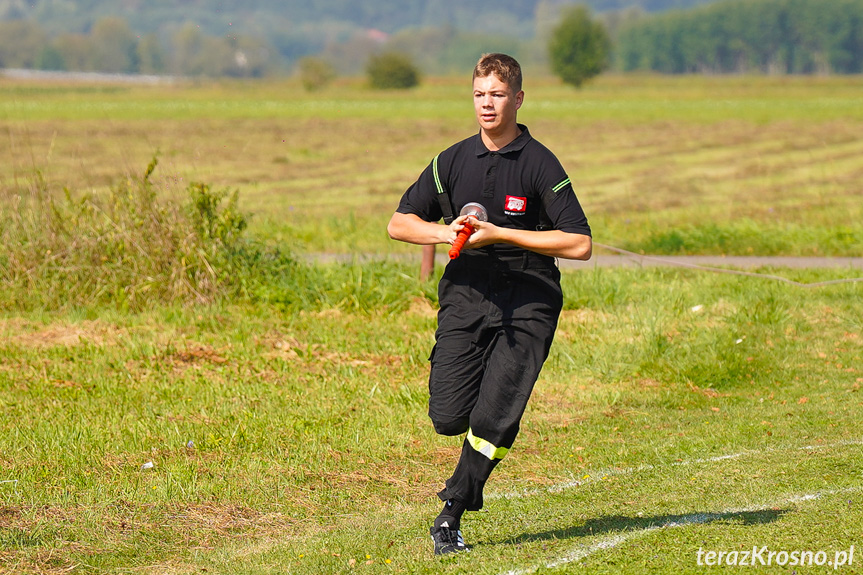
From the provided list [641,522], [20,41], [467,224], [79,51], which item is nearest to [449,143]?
[79,51]

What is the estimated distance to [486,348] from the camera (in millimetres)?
4844

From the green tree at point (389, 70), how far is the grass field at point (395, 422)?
6929 centimetres

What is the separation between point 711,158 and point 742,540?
33079 mm

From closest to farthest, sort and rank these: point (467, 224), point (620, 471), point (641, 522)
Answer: point (467, 224) < point (641, 522) < point (620, 471)

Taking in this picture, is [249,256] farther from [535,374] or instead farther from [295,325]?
[535,374]

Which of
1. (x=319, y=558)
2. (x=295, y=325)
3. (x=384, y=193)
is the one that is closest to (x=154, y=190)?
(x=295, y=325)

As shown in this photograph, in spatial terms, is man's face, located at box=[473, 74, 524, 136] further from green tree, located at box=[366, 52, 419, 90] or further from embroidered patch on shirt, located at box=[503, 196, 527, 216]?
green tree, located at box=[366, 52, 419, 90]

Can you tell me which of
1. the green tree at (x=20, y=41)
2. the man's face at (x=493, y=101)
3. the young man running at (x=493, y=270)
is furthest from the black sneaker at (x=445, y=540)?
the green tree at (x=20, y=41)

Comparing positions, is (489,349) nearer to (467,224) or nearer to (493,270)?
(493,270)

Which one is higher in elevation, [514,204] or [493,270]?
[514,204]

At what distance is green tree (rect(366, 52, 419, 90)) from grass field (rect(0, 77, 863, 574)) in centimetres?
6929

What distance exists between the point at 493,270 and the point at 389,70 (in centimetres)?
8276

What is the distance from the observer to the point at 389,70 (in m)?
85.4

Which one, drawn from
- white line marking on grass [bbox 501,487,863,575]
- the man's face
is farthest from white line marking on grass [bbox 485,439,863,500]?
the man's face
